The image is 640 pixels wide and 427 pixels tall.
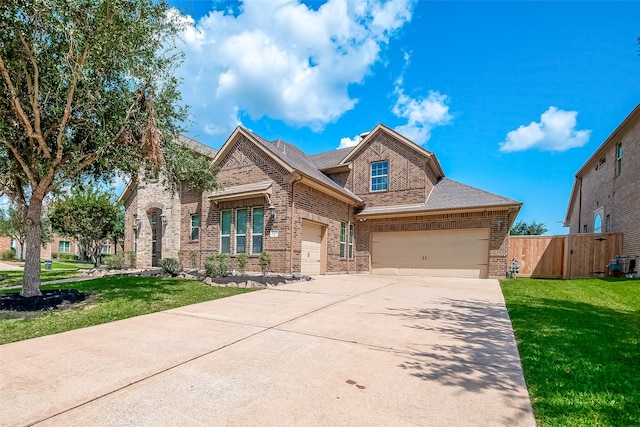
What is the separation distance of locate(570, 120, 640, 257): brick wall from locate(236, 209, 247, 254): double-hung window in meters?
15.2

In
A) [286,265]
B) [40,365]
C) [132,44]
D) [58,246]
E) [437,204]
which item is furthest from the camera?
[58,246]

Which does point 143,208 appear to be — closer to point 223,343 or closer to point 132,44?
point 132,44

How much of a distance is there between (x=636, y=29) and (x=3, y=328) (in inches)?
472

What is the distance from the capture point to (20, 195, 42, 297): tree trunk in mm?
6828

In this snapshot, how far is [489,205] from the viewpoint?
13.8 meters

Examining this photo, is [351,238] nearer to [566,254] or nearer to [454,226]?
[454,226]

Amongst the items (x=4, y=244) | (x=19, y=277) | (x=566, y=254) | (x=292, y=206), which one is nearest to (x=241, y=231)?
(x=292, y=206)

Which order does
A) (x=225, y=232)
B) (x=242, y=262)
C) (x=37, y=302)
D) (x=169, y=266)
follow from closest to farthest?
(x=37, y=302) → (x=242, y=262) → (x=169, y=266) → (x=225, y=232)

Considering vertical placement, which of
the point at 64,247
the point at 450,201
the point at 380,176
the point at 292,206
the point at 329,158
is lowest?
the point at 64,247

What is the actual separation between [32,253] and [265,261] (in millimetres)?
6812

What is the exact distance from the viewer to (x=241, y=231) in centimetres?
1356

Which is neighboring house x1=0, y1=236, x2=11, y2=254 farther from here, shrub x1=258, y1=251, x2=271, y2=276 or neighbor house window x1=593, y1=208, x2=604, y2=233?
neighbor house window x1=593, y1=208, x2=604, y2=233

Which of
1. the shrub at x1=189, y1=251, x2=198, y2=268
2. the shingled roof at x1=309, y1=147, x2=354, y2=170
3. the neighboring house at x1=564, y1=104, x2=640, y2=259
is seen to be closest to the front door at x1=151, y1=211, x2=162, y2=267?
the shrub at x1=189, y1=251, x2=198, y2=268

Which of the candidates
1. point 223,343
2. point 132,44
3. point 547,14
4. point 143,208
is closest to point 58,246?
point 143,208
